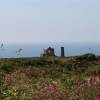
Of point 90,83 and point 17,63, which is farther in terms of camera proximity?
point 17,63

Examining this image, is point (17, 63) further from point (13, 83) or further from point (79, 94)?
point (79, 94)

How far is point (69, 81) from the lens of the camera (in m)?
17.5

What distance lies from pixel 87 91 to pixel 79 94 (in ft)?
0.86

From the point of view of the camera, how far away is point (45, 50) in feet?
120

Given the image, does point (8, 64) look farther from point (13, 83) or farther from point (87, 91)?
point (87, 91)

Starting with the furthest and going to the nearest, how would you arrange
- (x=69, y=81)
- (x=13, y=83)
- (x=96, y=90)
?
(x=69, y=81) → (x=13, y=83) → (x=96, y=90)

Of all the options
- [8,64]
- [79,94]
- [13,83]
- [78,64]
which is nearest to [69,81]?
[13,83]

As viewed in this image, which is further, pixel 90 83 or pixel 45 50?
pixel 45 50

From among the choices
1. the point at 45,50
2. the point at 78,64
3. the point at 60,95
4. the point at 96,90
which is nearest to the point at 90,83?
the point at 96,90

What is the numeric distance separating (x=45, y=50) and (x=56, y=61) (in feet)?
32.3

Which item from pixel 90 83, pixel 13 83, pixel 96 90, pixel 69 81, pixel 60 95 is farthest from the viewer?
pixel 69 81

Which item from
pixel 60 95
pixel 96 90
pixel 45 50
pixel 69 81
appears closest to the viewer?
pixel 60 95

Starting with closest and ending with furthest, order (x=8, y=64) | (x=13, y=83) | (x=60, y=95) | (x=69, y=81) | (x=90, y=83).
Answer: (x=60, y=95) → (x=90, y=83) → (x=13, y=83) → (x=69, y=81) → (x=8, y=64)

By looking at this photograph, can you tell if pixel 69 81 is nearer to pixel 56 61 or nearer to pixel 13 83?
pixel 13 83
